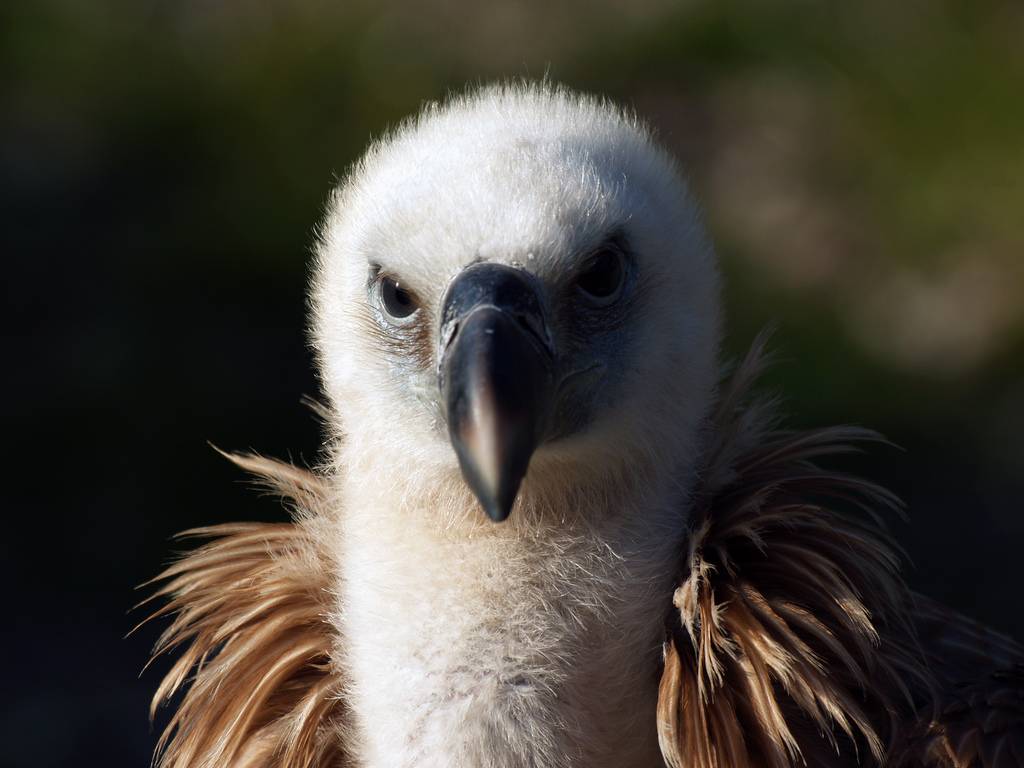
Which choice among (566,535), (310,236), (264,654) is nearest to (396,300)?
(566,535)

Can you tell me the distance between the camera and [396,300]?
6.48 feet

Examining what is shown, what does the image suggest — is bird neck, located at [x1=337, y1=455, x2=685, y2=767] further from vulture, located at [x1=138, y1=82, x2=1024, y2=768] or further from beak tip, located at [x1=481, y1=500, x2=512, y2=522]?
beak tip, located at [x1=481, y1=500, x2=512, y2=522]

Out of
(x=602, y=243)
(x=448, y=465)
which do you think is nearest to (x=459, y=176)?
(x=602, y=243)

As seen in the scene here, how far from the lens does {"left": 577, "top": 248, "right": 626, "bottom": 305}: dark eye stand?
1.95m

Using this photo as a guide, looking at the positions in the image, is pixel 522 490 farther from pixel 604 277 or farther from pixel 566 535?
pixel 604 277

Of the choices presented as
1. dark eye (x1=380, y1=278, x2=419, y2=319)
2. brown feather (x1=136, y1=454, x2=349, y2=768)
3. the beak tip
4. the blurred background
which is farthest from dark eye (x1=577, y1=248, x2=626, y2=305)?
the blurred background

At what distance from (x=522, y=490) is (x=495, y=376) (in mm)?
271

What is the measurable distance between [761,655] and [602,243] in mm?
626

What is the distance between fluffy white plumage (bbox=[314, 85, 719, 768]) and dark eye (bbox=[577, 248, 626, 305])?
24mm

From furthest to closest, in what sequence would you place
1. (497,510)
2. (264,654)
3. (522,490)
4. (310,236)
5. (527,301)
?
(310,236)
(264,654)
(522,490)
(527,301)
(497,510)

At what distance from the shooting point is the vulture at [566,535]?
72.8 inches

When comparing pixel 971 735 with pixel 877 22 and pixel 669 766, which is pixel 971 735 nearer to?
pixel 669 766

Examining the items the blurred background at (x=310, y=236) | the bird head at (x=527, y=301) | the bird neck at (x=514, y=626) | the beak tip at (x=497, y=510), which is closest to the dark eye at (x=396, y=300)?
the bird head at (x=527, y=301)

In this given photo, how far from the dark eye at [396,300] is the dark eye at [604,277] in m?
0.25
